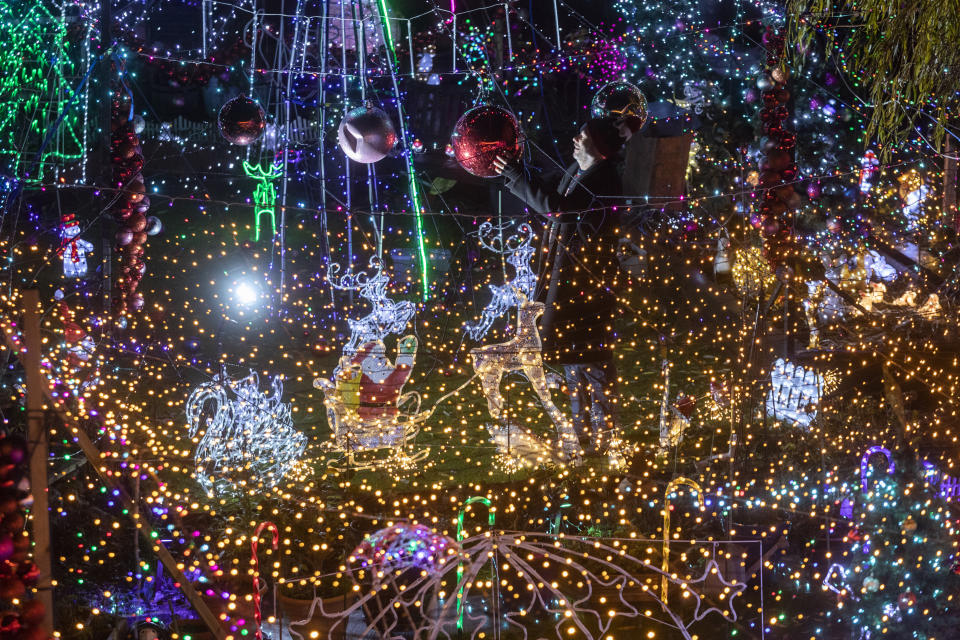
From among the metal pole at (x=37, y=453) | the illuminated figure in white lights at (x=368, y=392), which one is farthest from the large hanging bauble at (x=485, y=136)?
the metal pole at (x=37, y=453)

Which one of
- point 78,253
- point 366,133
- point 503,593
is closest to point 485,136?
point 366,133

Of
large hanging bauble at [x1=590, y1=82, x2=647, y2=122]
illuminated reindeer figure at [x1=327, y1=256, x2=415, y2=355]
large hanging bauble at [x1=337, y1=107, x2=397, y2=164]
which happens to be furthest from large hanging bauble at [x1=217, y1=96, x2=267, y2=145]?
large hanging bauble at [x1=590, y1=82, x2=647, y2=122]

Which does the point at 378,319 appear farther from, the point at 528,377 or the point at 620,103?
the point at 620,103

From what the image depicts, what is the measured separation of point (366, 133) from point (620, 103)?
140cm

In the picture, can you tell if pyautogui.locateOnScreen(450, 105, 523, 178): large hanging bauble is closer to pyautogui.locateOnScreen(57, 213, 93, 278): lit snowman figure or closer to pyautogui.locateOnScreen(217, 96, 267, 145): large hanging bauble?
pyautogui.locateOnScreen(217, 96, 267, 145): large hanging bauble

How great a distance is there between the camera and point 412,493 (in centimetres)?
477

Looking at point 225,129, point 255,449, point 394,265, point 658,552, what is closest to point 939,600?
point 658,552

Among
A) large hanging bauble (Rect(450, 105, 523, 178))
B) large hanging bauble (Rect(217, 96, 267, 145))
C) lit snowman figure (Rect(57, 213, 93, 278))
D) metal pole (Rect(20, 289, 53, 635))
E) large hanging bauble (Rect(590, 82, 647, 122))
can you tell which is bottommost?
metal pole (Rect(20, 289, 53, 635))

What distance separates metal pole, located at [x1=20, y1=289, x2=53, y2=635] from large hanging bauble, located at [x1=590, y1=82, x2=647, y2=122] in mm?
3204

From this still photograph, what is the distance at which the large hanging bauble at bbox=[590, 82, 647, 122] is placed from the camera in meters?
4.95

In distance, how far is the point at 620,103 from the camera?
496cm

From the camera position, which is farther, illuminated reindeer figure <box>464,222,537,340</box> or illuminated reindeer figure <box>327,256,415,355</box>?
illuminated reindeer figure <box>464,222,537,340</box>

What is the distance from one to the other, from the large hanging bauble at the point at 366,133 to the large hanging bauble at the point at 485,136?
0.58 meters

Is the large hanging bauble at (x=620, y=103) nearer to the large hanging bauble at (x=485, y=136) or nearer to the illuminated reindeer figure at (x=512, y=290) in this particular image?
the large hanging bauble at (x=485, y=136)
